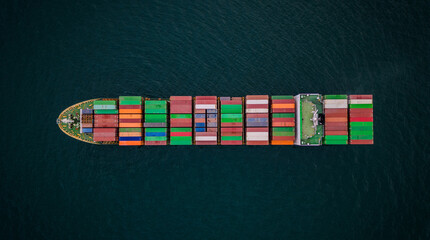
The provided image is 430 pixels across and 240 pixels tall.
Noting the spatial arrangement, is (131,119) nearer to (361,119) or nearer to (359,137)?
(359,137)

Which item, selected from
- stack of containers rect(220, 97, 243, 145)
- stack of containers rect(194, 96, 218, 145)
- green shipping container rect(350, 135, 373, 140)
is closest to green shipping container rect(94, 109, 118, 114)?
stack of containers rect(194, 96, 218, 145)

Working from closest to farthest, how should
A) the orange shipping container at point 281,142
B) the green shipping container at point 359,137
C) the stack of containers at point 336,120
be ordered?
the stack of containers at point 336,120 < the green shipping container at point 359,137 < the orange shipping container at point 281,142

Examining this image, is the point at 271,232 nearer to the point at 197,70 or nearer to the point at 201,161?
the point at 201,161

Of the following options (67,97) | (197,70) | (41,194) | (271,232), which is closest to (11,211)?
(41,194)

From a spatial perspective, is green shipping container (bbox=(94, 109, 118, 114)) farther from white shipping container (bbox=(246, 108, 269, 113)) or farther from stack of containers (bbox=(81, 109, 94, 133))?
white shipping container (bbox=(246, 108, 269, 113))

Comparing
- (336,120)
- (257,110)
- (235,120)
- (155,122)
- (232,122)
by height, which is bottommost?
(155,122)

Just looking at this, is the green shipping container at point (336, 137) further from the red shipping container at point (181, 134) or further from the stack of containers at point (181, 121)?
the stack of containers at point (181, 121)

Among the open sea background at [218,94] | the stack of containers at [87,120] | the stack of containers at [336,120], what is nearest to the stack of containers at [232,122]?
the open sea background at [218,94]

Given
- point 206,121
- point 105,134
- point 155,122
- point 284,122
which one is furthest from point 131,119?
point 284,122
